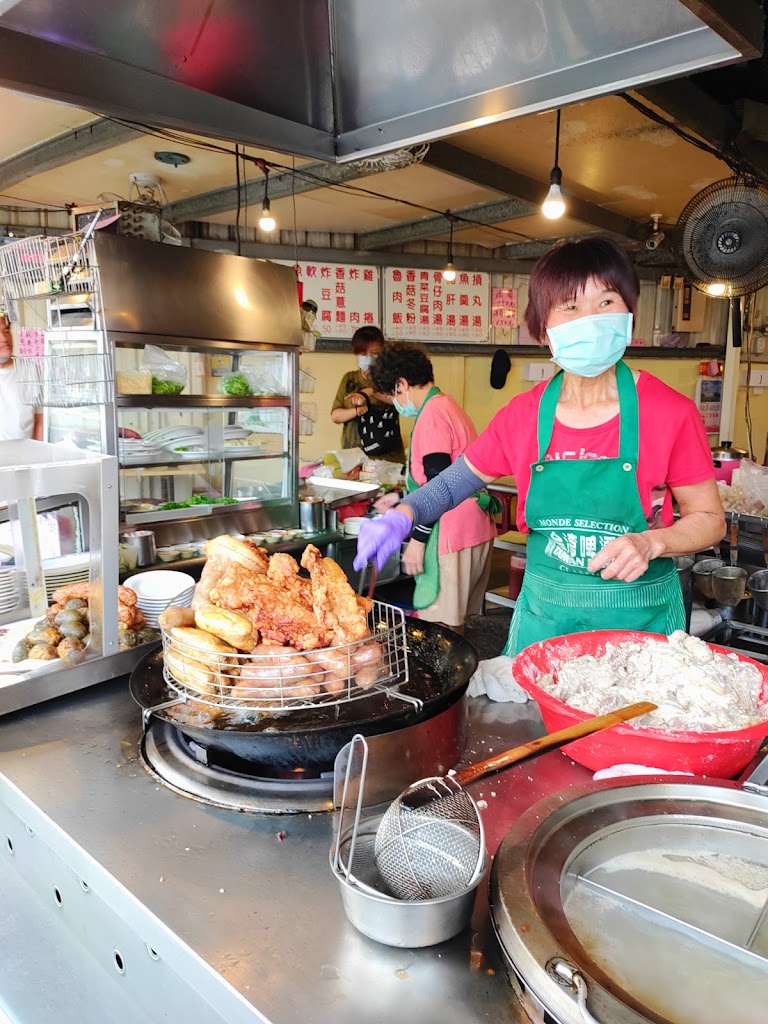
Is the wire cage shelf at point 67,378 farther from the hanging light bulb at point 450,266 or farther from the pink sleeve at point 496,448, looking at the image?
the hanging light bulb at point 450,266

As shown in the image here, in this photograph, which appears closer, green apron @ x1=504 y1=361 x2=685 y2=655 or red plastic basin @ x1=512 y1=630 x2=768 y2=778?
red plastic basin @ x1=512 y1=630 x2=768 y2=778

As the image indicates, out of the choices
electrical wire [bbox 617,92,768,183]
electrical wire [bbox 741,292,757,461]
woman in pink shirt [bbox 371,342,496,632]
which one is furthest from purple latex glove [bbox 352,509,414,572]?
electrical wire [bbox 741,292,757,461]

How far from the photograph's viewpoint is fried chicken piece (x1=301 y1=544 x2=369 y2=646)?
4.93 ft

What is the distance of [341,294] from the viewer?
849cm

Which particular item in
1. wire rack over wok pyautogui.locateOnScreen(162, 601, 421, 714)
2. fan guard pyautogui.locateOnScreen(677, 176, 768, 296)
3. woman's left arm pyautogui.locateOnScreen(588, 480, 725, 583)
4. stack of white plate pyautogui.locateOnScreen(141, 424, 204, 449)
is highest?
fan guard pyautogui.locateOnScreen(677, 176, 768, 296)

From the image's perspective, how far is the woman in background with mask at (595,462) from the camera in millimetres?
1935

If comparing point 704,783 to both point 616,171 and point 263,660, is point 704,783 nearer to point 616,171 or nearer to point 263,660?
point 263,660

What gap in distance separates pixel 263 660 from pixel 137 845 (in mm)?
387

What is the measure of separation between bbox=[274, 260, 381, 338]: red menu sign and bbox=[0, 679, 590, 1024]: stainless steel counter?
7334 millimetres

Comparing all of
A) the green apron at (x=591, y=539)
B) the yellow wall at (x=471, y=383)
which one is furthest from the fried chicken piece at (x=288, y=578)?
the yellow wall at (x=471, y=383)

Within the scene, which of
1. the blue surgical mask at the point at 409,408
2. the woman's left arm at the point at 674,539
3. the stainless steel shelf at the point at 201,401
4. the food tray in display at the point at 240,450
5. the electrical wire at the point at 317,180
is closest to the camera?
the woman's left arm at the point at 674,539

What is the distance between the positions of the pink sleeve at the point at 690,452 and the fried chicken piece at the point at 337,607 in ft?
3.35

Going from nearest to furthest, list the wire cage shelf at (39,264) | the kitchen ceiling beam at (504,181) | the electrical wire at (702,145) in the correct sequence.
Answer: the wire cage shelf at (39,264) < the electrical wire at (702,145) < the kitchen ceiling beam at (504,181)

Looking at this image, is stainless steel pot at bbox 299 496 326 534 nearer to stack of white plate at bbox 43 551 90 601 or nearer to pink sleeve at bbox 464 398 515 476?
stack of white plate at bbox 43 551 90 601
